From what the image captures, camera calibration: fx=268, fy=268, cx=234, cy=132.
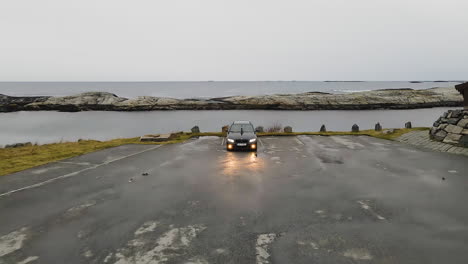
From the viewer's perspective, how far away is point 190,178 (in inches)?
451

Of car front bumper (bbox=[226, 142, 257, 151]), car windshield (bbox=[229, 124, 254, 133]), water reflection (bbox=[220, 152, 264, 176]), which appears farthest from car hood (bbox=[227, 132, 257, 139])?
water reflection (bbox=[220, 152, 264, 176])

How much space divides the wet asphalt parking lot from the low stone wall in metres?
3.11

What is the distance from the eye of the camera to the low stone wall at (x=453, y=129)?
16.9m

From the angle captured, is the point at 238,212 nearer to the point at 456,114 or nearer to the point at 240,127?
the point at 240,127

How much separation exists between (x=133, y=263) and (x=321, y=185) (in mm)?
7370

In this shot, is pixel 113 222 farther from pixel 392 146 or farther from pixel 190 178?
pixel 392 146

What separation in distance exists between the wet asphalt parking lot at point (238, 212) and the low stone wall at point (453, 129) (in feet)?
10.2

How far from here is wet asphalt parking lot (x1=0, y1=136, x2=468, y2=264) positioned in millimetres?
5844

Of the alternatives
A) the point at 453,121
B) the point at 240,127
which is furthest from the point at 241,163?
the point at 453,121

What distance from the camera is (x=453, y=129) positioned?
704 inches

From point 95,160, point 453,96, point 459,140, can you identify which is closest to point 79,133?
point 95,160

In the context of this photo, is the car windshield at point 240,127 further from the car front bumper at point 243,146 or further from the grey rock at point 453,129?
the grey rock at point 453,129

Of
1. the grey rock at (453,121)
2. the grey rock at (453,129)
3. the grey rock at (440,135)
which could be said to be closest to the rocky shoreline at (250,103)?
the grey rock at (440,135)

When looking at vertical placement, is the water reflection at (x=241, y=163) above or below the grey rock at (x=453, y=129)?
below
